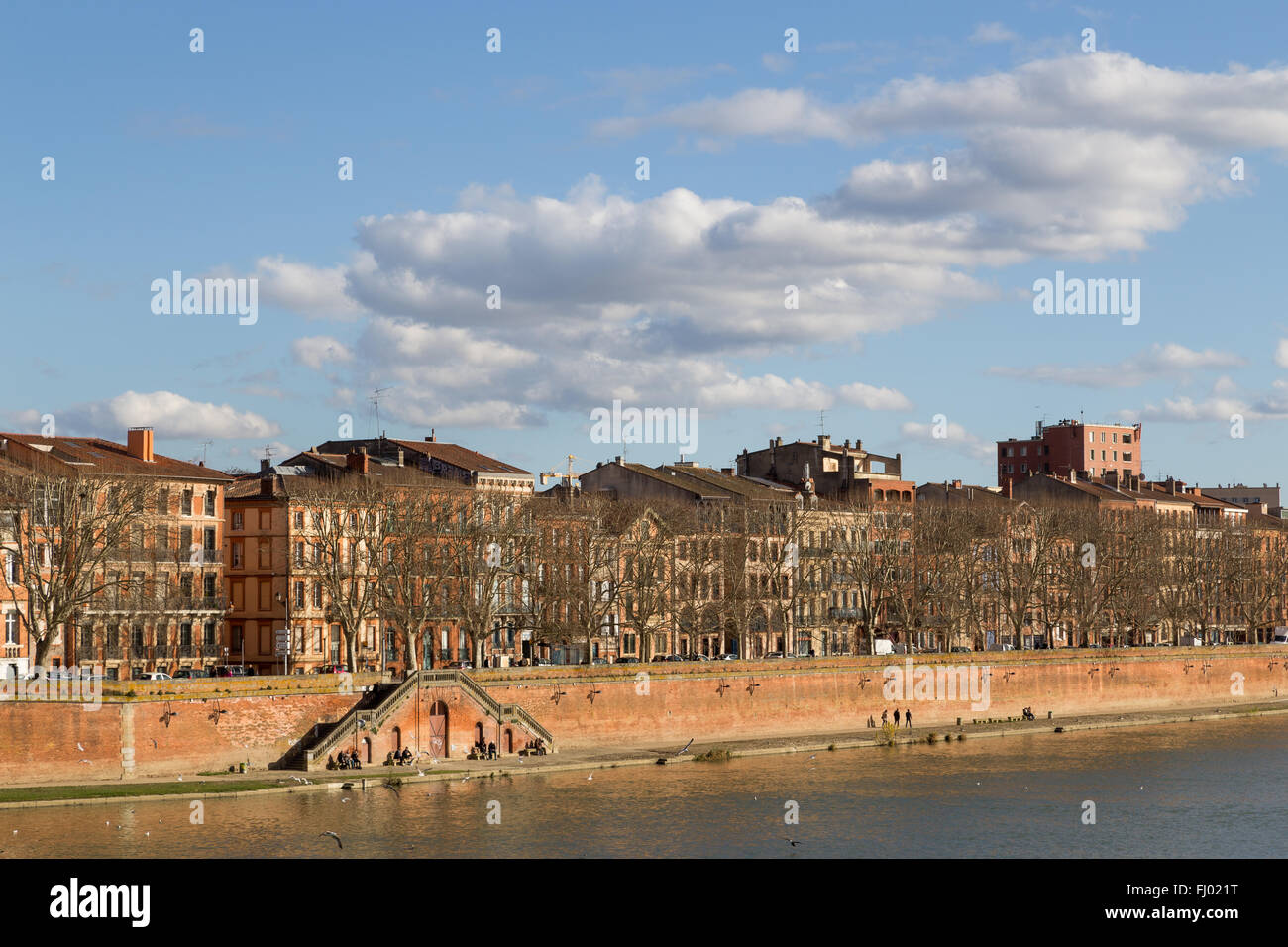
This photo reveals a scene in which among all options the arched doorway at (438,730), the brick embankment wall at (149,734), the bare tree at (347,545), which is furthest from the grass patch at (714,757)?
the brick embankment wall at (149,734)

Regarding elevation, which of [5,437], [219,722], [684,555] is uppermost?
[5,437]

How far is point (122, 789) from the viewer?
56.1 metres

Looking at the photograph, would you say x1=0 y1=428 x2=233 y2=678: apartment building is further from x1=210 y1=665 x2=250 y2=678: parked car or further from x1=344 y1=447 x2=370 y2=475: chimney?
x1=344 y1=447 x2=370 y2=475: chimney

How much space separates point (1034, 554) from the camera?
363 feet

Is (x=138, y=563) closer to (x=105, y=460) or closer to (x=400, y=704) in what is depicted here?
(x=105, y=460)

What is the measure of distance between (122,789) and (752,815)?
20882 mm

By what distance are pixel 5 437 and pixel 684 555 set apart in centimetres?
3423

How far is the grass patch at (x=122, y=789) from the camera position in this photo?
177ft

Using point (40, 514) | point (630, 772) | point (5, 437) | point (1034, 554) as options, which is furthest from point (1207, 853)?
point (1034, 554)

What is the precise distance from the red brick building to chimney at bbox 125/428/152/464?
109936 mm
